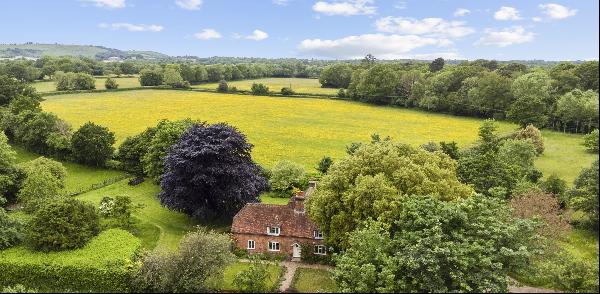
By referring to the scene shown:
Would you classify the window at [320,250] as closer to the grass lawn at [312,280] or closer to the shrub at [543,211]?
the grass lawn at [312,280]

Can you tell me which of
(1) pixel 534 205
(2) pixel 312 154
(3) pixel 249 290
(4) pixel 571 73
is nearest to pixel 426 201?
(3) pixel 249 290

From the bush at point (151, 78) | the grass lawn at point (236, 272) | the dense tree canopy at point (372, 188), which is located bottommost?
the grass lawn at point (236, 272)

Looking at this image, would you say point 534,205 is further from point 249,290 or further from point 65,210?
point 65,210

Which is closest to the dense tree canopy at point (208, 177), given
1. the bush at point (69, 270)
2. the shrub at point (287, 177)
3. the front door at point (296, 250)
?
the front door at point (296, 250)

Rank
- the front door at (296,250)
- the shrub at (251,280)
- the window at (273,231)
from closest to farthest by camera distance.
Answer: the shrub at (251,280) → the front door at (296,250) → the window at (273,231)

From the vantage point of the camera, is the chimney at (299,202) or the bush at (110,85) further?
the bush at (110,85)

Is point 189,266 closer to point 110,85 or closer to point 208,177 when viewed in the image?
point 208,177

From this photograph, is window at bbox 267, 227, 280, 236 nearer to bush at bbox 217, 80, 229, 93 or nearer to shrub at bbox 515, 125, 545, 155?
shrub at bbox 515, 125, 545, 155
